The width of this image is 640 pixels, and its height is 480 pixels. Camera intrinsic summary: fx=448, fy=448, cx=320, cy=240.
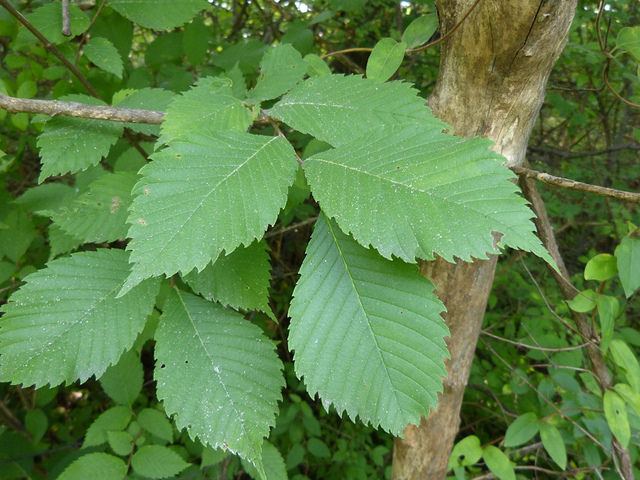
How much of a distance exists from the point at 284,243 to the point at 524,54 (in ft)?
7.02

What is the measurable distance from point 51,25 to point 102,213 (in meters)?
0.73

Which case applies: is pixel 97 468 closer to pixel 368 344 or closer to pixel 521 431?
pixel 368 344

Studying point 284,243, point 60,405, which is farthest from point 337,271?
point 60,405

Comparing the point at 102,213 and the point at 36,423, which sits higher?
the point at 102,213

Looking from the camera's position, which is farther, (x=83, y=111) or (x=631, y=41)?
(x=631, y=41)

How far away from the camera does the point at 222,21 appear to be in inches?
136

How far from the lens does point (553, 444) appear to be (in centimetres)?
163

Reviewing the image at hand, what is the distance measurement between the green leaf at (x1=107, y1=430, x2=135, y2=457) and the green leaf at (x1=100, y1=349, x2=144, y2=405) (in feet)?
0.44

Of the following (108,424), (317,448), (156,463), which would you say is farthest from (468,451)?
(108,424)

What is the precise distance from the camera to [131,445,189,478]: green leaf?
1.54m

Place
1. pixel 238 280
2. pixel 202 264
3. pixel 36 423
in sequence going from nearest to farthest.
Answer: pixel 202 264 < pixel 238 280 < pixel 36 423

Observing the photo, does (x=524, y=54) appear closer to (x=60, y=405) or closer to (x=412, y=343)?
(x=412, y=343)

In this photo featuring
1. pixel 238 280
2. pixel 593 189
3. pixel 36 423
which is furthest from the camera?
pixel 36 423

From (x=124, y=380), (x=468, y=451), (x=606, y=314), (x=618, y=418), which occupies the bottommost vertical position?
(x=468, y=451)
